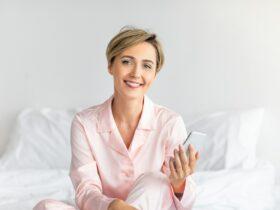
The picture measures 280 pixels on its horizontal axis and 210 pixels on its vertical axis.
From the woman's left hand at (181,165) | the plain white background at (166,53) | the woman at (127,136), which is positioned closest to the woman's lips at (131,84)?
the woman at (127,136)

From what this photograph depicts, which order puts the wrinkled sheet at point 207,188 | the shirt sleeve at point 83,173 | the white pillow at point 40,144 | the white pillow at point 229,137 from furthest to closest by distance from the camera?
the white pillow at point 40,144 → the white pillow at point 229,137 → the wrinkled sheet at point 207,188 → the shirt sleeve at point 83,173

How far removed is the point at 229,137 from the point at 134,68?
900 mm

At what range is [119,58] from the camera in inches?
62.1

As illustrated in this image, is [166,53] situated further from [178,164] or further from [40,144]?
[178,164]

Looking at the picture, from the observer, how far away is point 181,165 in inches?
56.7

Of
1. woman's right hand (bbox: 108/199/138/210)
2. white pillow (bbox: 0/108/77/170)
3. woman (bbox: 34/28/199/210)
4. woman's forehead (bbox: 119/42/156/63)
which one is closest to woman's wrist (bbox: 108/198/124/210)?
woman's right hand (bbox: 108/199/138/210)

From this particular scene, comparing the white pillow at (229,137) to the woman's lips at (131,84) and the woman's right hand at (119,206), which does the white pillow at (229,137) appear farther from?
the woman's right hand at (119,206)

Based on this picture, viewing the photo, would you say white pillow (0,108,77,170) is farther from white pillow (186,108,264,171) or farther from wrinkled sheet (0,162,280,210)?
white pillow (186,108,264,171)

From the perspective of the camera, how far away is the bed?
2025 millimetres

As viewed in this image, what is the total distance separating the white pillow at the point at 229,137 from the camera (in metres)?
2.30

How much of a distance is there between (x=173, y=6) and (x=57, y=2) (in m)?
0.52

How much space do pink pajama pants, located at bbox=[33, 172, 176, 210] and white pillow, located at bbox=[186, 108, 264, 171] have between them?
81 centimetres

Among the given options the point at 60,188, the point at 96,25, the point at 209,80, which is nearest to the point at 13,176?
the point at 60,188

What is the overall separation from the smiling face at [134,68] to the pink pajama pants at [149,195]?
245mm
